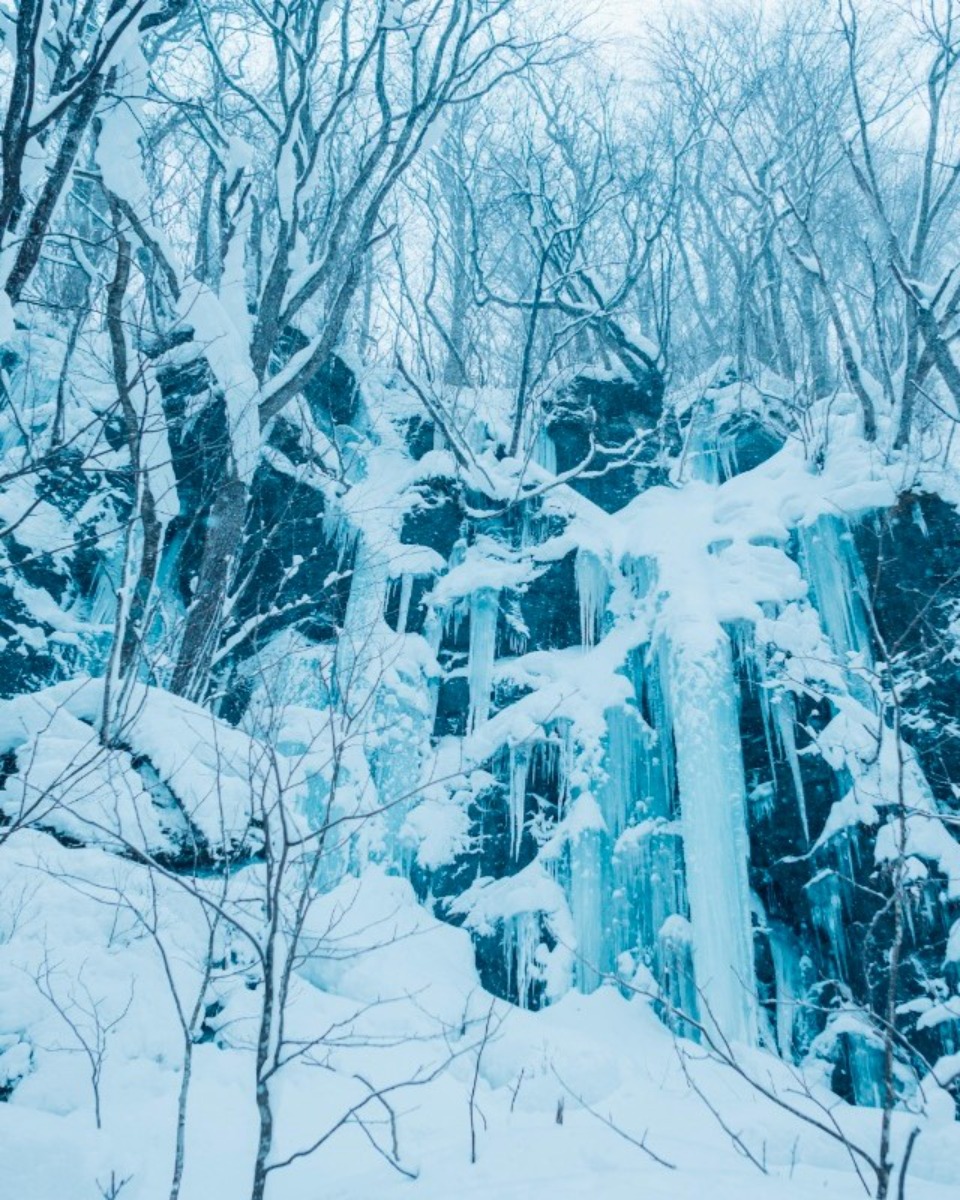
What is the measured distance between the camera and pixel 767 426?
321 inches

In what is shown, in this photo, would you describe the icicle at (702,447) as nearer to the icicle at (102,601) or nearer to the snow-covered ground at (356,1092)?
the snow-covered ground at (356,1092)

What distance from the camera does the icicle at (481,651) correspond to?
6758mm

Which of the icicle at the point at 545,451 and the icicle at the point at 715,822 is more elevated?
the icicle at the point at 545,451

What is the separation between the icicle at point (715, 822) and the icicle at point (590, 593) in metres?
0.98

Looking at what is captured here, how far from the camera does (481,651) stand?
6992 millimetres

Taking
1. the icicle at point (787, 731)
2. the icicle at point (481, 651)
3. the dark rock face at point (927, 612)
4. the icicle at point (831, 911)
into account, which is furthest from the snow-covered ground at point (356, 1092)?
the dark rock face at point (927, 612)

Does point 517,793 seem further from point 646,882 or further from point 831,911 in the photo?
point 831,911

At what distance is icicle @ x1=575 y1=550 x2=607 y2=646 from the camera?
6.94m

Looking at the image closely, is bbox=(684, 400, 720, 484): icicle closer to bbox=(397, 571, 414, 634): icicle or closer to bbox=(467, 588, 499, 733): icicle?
bbox=(467, 588, 499, 733): icicle

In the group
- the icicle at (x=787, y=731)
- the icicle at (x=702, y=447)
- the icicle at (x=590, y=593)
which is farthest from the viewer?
the icicle at (x=702, y=447)

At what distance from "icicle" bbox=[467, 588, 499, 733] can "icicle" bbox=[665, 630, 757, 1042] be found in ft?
5.55

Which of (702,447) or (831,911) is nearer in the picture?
(831,911)

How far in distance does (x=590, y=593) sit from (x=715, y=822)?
2526 mm

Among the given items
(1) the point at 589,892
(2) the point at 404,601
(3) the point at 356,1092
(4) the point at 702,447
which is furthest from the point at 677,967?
(4) the point at 702,447
